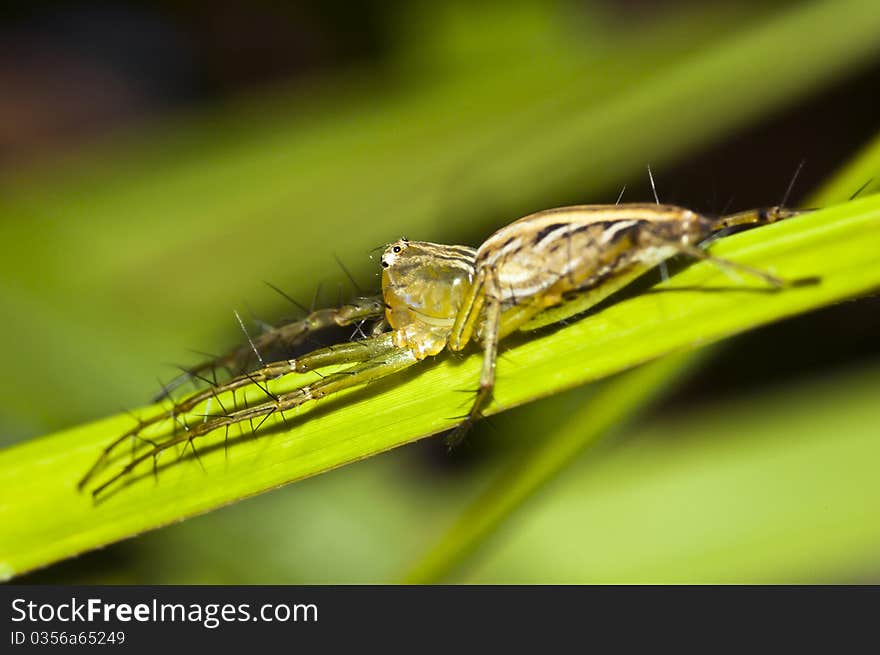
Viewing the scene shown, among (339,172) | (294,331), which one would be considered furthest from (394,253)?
(339,172)

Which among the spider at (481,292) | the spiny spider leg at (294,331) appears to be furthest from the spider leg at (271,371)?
the spiny spider leg at (294,331)

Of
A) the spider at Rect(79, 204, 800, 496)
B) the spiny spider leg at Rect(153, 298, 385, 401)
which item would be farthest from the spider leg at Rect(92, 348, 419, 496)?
the spiny spider leg at Rect(153, 298, 385, 401)

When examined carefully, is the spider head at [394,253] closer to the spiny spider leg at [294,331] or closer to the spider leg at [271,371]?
the spiny spider leg at [294,331]

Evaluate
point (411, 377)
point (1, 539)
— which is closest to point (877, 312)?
point (411, 377)

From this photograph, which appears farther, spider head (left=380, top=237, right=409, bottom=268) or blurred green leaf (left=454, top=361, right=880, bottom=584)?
blurred green leaf (left=454, top=361, right=880, bottom=584)

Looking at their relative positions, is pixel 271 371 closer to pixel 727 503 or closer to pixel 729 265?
pixel 729 265

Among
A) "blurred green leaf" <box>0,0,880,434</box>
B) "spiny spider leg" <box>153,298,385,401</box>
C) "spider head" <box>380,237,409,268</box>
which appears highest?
"blurred green leaf" <box>0,0,880,434</box>

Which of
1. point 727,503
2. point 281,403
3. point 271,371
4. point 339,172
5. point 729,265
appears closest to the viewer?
point 729,265

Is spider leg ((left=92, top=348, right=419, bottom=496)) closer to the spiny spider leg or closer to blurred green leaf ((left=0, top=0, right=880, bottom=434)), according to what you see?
the spiny spider leg
